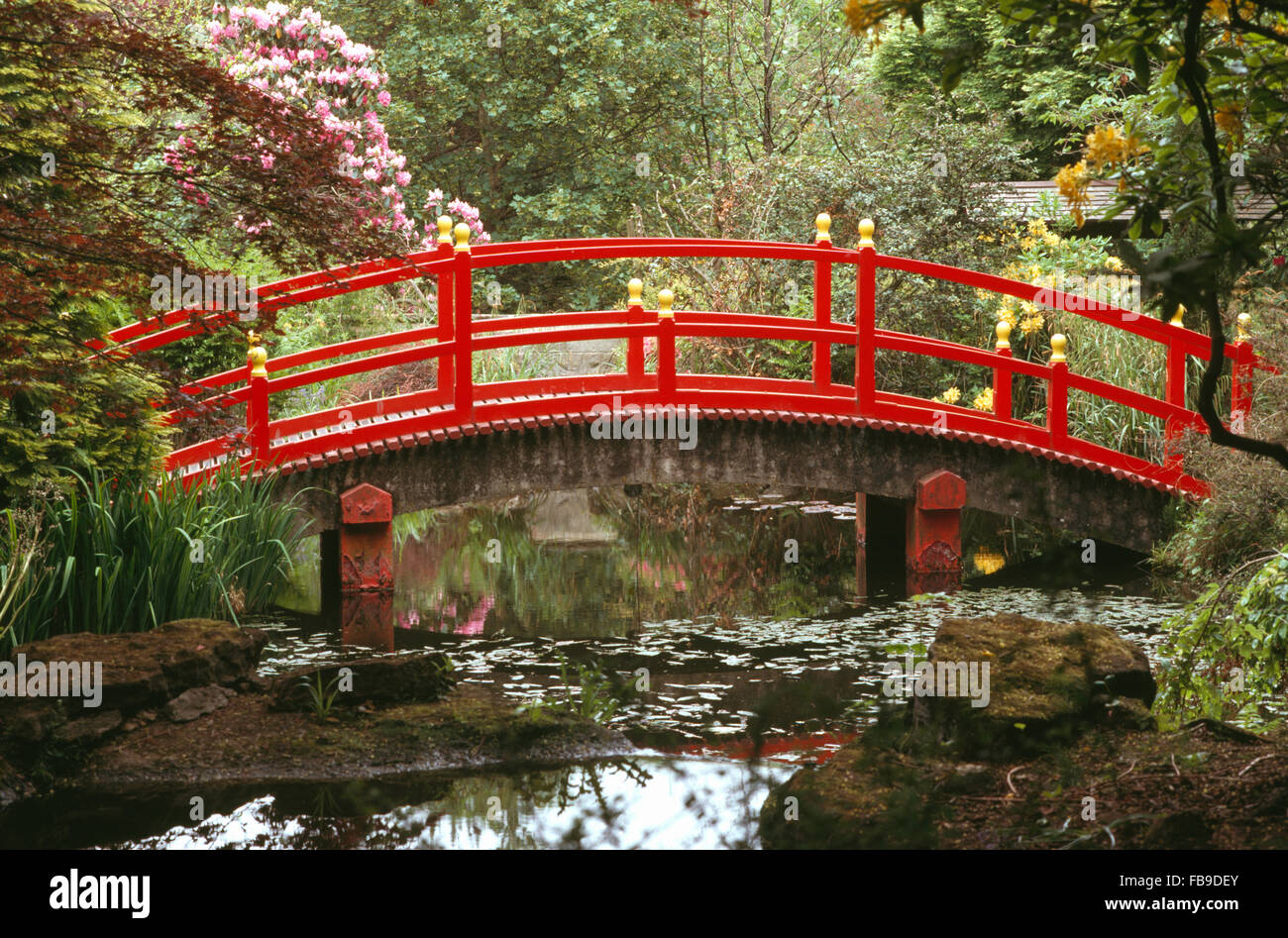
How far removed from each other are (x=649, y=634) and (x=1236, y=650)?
3.35 metres

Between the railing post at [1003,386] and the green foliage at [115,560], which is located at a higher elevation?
the railing post at [1003,386]

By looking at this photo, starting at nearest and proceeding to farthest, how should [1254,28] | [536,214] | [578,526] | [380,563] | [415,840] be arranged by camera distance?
[1254,28], [415,840], [380,563], [578,526], [536,214]

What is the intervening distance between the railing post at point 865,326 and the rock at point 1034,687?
371 centimetres

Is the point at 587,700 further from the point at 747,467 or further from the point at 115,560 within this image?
the point at 747,467

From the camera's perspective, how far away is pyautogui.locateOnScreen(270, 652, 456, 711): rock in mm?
5234

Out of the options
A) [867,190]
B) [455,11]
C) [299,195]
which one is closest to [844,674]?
[299,195]

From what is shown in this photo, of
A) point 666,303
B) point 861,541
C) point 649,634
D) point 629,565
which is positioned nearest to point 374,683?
point 649,634

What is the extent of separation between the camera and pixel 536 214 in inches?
625

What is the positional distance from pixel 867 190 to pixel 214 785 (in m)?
8.14

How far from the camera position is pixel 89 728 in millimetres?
4879

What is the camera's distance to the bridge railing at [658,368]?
7746mm

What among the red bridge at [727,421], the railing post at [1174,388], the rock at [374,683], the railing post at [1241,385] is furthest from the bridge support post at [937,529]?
the rock at [374,683]

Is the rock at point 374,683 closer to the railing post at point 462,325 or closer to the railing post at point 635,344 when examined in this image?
the railing post at point 462,325

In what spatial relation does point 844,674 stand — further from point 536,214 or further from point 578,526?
point 536,214
